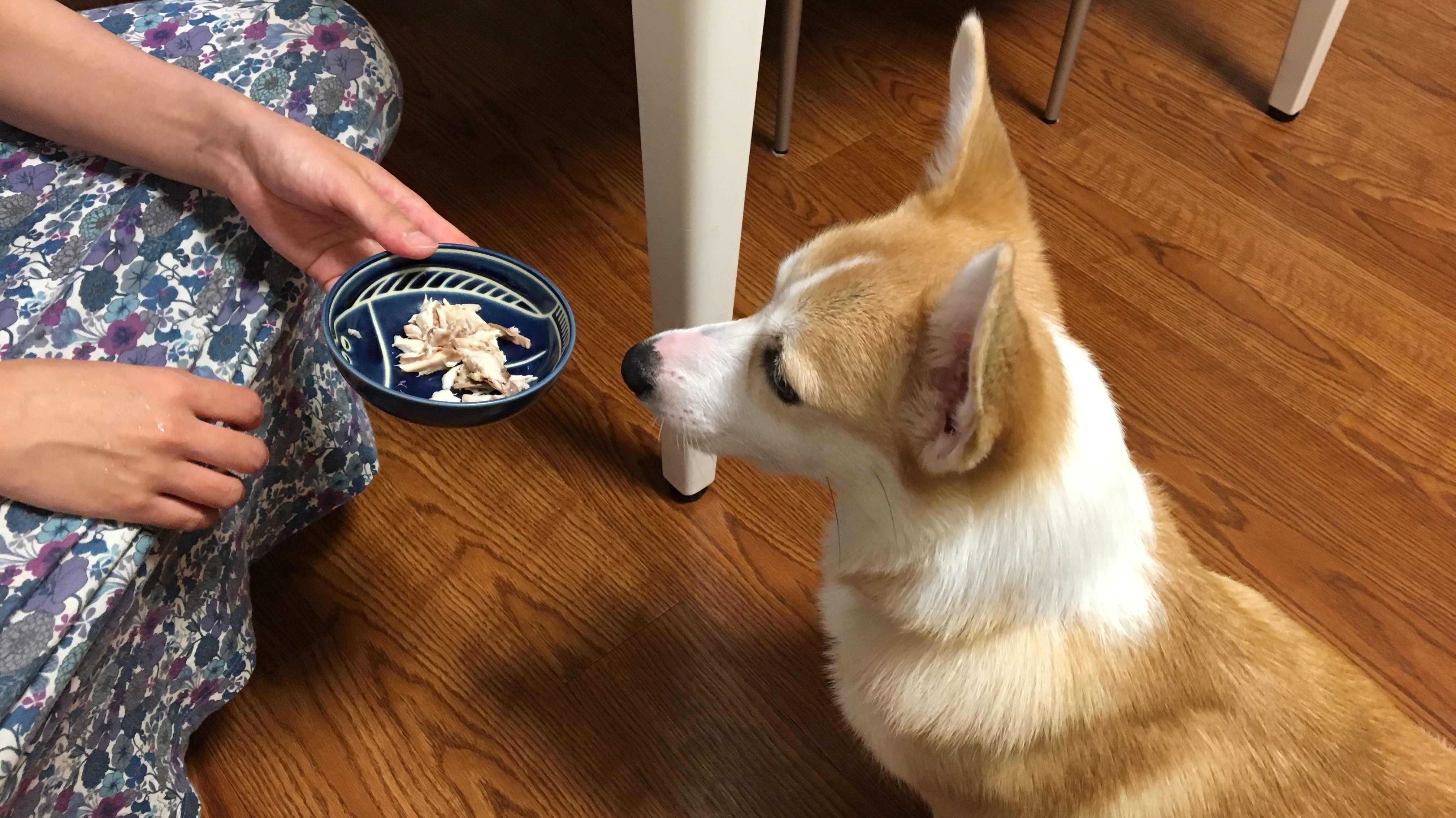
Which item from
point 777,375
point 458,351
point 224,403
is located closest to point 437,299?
point 458,351

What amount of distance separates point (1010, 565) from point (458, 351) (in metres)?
0.53

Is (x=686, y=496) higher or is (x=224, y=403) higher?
(x=224, y=403)

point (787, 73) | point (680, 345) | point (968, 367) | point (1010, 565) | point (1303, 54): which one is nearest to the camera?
point (968, 367)

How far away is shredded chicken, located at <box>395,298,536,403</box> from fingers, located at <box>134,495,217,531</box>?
21 centimetres

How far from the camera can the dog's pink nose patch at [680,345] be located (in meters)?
0.90

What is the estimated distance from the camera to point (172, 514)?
0.83 meters

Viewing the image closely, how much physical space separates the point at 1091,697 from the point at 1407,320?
1.20 m

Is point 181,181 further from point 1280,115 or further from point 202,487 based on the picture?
point 1280,115

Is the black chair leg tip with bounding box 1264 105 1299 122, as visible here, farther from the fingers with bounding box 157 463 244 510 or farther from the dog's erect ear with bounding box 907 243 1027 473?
the fingers with bounding box 157 463 244 510

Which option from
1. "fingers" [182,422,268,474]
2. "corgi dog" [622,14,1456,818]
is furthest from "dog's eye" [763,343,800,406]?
"fingers" [182,422,268,474]

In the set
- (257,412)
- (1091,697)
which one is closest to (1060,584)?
(1091,697)

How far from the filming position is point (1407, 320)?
5.38ft

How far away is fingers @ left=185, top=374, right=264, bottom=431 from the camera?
33.1 inches

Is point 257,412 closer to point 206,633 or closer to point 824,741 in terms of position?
point 206,633
